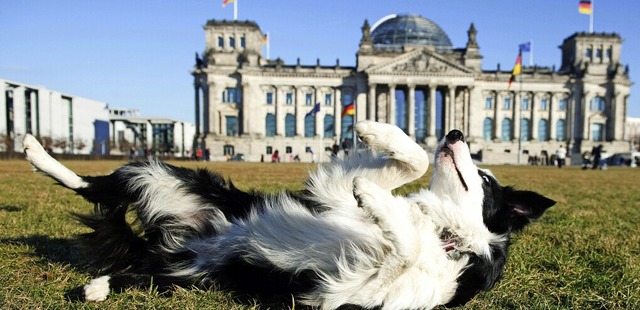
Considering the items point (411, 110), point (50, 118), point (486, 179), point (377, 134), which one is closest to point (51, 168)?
point (377, 134)

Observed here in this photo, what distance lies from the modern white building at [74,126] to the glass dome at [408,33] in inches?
1908

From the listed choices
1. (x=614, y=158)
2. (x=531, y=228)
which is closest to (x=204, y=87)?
(x=614, y=158)

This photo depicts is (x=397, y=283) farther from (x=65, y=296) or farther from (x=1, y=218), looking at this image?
(x=1, y=218)

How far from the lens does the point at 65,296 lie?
2.49 m

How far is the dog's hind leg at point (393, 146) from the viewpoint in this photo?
263 cm

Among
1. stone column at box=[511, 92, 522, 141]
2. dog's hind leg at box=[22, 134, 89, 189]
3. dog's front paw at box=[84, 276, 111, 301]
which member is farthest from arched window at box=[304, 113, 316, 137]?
dog's front paw at box=[84, 276, 111, 301]

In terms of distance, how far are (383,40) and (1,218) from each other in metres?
79.7

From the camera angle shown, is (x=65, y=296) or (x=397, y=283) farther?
(x=65, y=296)

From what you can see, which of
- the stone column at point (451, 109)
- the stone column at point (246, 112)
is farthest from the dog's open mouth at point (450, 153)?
the stone column at point (451, 109)

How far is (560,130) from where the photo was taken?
7375cm

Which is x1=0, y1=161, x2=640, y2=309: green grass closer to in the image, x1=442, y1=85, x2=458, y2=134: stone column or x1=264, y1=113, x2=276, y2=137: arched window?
x1=442, y1=85, x2=458, y2=134: stone column

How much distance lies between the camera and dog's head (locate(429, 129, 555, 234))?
8.23 ft

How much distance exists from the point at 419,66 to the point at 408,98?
17.5ft

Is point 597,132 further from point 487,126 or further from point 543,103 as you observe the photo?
point 487,126
